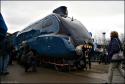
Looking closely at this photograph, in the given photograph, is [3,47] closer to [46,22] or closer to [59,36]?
[59,36]

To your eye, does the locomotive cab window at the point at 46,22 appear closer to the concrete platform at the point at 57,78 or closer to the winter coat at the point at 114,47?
the concrete platform at the point at 57,78

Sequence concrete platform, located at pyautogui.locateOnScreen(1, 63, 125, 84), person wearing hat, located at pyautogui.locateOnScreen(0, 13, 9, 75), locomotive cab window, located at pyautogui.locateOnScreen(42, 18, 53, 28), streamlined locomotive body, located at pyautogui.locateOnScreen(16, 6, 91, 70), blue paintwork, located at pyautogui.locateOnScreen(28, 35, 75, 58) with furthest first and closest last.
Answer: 1. locomotive cab window, located at pyautogui.locateOnScreen(42, 18, 53, 28)
2. streamlined locomotive body, located at pyautogui.locateOnScreen(16, 6, 91, 70)
3. blue paintwork, located at pyautogui.locateOnScreen(28, 35, 75, 58)
4. person wearing hat, located at pyautogui.locateOnScreen(0, 13, 9, 75)
5. concrete platform, located at pyautogui.locateOnScreen(1, 63, 125, 84)

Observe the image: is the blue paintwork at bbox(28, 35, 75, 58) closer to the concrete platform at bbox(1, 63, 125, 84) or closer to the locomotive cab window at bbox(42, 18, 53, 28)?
the locomotive cab window at bbox(42, 18, 53, 28)

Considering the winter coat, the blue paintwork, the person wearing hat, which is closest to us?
the winter coat

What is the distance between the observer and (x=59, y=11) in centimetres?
1662

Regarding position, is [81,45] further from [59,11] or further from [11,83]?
[11,83]

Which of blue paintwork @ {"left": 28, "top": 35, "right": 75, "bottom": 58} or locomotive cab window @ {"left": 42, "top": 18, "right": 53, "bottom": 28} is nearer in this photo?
blue paintwork @ {"left": 28, "top": 35, "right": 75, "bottom": 58}

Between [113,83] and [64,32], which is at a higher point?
[64,32]

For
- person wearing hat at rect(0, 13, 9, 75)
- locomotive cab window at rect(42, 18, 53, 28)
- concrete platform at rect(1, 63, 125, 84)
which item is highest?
locomotive cab window at rect(42, 18, 53, 28)

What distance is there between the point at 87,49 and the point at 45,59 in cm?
336

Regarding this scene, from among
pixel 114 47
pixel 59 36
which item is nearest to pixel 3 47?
pixel 59 36

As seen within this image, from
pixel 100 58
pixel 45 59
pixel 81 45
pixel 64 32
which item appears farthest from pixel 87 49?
pixel 100 58

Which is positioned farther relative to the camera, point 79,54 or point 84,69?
point 84,69

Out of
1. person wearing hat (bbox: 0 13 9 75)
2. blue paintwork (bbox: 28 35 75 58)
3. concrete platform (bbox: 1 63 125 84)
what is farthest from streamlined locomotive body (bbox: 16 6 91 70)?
person wearing hat (bbox: 0 13 9 75)
